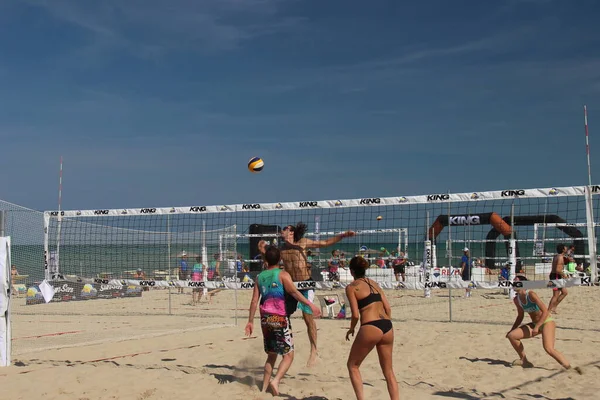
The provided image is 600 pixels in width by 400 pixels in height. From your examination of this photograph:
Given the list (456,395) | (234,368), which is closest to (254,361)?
(234,368)

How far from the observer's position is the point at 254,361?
7.05m

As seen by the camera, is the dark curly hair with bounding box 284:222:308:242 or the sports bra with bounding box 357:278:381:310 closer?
the sports bra with bounding box 357:278:381:310

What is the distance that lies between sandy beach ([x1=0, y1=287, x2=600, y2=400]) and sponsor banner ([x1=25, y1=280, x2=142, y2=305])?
3.69 meters

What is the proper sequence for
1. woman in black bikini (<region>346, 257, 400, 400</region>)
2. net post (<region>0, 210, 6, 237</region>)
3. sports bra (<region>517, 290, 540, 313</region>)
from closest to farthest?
woman in black bikini (<region>346, 257, 400, 400</region>) → sports bra (<region>517, 290, 540, 313</region>) → net post (<region>0, 210, 6, 237</region>)

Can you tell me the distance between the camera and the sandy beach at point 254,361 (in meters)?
5.93

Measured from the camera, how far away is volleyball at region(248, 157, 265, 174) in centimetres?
1062

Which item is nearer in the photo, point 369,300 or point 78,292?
point 369,300

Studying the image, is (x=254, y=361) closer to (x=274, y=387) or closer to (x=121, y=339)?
(x=274, y=387)

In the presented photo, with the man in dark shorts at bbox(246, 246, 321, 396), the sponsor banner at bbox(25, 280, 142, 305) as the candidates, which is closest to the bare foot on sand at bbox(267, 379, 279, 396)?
the man in dark shorts at bbox(246, 246, 321, 396)

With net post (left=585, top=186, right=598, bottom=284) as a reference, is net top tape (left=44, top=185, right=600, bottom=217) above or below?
above

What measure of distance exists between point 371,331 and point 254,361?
8.71ft

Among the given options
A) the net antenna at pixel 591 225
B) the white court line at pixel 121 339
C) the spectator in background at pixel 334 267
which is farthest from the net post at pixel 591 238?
the white court line at pixel 121 339

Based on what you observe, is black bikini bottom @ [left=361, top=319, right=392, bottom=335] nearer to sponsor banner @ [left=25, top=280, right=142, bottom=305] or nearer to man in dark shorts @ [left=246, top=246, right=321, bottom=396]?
man in dark shorts @ [left=246, top=246, right=321, bottom=396]

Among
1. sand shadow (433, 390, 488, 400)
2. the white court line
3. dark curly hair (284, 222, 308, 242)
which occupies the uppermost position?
dark curly hair (284, 222, 308, 242)
